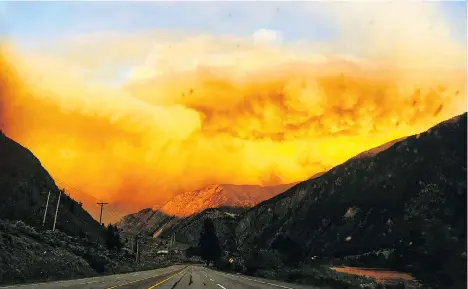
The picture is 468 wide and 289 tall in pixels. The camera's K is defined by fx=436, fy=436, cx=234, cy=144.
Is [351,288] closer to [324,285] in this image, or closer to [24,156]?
[324,285]

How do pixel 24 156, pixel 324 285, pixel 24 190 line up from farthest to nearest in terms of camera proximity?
1. pixel 24 156
2. pixel 24 190
3. pixel 324 285

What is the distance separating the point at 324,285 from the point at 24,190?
378 feet

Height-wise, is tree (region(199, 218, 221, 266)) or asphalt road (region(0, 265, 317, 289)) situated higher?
tree (region(199, 218, 221, 266))

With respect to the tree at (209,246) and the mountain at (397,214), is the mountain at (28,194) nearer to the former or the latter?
the tree at (209,246)

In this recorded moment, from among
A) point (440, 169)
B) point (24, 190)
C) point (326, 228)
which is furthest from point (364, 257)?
point (24, 190)

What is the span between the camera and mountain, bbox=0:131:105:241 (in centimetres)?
11694

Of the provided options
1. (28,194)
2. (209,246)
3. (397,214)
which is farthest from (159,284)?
(397,214)

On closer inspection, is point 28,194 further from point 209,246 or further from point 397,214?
point 397,214

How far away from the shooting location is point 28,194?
126250 millimetres

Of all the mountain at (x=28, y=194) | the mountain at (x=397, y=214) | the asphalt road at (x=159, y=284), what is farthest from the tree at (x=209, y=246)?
the asphalt road at (x=159, y=284)

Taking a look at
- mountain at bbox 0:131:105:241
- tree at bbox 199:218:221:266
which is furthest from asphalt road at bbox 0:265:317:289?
tree at bbox 199:218:221:266

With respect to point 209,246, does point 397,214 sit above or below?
above

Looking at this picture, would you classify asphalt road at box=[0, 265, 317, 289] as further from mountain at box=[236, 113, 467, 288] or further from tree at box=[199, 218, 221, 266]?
tree at box=[199, 218, 221, 266]

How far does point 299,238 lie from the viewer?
639ft
